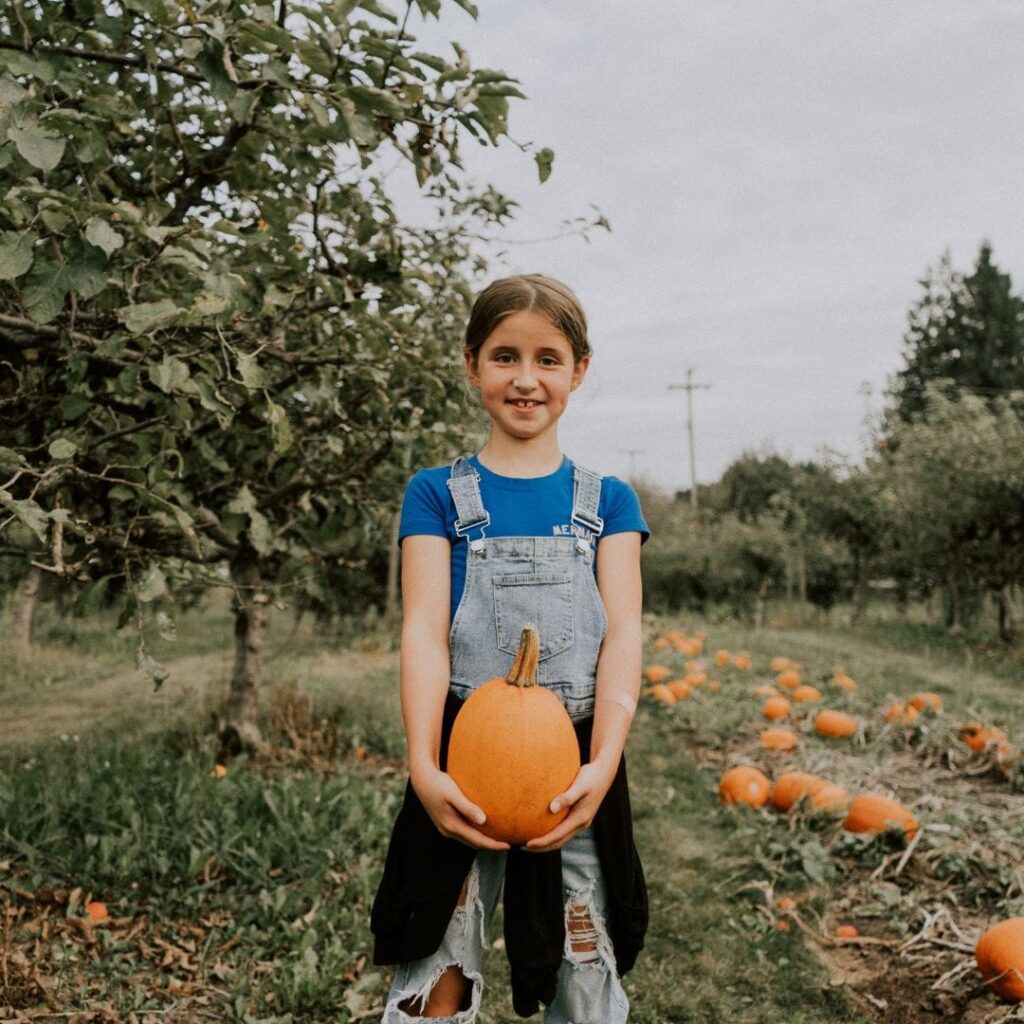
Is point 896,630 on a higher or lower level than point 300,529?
lower

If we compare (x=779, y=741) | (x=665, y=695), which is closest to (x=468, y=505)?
(x=779, y=741)

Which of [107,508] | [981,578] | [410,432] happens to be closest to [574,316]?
[410,432]

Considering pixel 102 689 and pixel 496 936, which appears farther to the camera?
pixel 102 689

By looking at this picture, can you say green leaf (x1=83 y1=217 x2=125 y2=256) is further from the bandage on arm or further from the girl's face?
the bandage on arm

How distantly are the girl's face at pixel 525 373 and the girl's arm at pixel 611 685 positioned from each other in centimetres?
30

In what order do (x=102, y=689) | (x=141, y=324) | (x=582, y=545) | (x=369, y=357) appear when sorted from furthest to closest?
(x=102, y=689) < (x=369, y=357) < (x=141, y=324) < (x=582, y=545)

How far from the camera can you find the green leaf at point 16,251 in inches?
70.6

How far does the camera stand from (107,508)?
309cm

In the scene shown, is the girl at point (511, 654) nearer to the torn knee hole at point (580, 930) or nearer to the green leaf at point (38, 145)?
the torn knee hole at point (580, 930)

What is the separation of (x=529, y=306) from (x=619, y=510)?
0.47 metres

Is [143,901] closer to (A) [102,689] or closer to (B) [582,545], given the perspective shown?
(B) [582,545]

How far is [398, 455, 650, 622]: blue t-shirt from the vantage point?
1795 millimetres

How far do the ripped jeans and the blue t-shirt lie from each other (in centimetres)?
55

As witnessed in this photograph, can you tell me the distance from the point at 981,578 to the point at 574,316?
47.5ft
